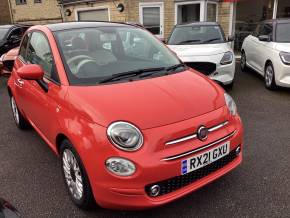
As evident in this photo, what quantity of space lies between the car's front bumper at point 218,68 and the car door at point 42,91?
11.0ft

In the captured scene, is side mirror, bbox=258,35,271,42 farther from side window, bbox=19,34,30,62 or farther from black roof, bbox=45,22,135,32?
side window, bbox=19,34,30,62

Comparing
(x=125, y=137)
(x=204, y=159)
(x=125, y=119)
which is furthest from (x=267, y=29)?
(x=125, y=137)

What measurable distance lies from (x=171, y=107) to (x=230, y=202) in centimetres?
109

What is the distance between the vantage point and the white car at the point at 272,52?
6422mm

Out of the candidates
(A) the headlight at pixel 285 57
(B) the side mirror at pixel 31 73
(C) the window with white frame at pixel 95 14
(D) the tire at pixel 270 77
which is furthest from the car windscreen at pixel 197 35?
(C) the window with white frame at pixel 95 14

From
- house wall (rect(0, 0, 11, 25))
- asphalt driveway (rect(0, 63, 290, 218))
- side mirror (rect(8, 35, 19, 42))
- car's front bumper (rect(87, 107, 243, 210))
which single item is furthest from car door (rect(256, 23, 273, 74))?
house wall (rect(0, 0, 11, 25))

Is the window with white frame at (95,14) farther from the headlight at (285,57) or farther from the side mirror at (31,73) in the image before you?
the side mirror at (31,73)

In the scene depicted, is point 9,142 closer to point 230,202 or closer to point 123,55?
point 123,55

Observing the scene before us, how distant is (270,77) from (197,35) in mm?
1919

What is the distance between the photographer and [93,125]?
2.53 meters

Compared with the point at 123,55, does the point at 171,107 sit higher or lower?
lower

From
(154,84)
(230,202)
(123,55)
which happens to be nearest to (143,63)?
(123,55)

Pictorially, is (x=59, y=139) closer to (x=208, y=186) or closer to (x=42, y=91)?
Result: (x=42, y=91)

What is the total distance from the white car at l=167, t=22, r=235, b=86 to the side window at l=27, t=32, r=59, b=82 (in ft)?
10.8
